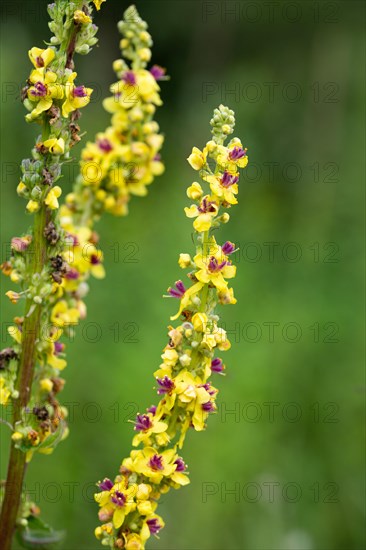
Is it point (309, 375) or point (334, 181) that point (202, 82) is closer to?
point (334, 181)

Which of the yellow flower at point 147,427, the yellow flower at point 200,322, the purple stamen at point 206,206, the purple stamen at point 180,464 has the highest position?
the purple stamen at point 206,206

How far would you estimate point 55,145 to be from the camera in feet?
7.16

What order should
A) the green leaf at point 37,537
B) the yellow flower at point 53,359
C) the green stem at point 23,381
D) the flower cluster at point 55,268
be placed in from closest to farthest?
the flower cluster at point 55,268
the green stem at point 23,381
the yellow flower at point 53,359
the green leaf at point 37,537

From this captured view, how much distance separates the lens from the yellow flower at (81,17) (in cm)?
220

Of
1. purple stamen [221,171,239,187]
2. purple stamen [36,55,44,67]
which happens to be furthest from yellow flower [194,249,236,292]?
purple stamen [36,55,44,67]

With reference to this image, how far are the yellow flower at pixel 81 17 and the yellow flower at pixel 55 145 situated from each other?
0.37 m

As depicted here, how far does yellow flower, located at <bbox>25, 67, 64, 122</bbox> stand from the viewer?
7.20 ft

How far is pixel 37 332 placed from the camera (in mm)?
2336

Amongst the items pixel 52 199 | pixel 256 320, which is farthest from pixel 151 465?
pixel 256 320

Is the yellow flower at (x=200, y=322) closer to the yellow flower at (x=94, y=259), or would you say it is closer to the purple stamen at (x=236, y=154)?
the yellow flower at (x=94, y=259)

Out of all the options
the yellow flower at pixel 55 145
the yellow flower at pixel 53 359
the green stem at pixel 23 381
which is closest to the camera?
the yellow flower at pixel 55 145

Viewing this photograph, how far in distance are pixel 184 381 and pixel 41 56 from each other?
3.55 ft

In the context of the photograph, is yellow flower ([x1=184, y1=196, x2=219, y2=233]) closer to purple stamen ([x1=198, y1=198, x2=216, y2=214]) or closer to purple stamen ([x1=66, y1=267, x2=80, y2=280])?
purple stamen ([x1=198, y1=198, x2=216, y2=214])

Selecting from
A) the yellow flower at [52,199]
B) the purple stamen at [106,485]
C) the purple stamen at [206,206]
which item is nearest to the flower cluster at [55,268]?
the yellow flower at [52,199]
